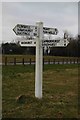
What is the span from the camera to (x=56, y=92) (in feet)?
33.1

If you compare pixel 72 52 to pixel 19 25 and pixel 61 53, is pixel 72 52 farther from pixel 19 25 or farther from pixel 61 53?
pixel 19 25

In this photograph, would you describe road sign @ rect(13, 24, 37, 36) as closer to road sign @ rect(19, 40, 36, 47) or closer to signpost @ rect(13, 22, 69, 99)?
signpost @ rect(13, 22, 69, 99)

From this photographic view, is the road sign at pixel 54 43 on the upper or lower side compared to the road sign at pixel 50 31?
lower

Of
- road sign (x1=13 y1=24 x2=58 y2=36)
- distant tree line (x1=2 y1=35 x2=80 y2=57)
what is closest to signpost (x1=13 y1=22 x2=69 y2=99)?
road sign (x1=13 y1=24 x2=58 y2=36)


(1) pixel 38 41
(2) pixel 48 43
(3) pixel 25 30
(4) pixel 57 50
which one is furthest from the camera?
(4) pixel 57 50

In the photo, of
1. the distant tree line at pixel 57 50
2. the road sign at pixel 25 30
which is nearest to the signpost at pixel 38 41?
the road sign at pixel 25 30

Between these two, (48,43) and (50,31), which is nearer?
(48,43)

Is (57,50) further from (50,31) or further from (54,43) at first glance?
(54,43)

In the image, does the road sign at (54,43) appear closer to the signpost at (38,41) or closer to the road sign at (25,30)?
the signpost at (38,41)

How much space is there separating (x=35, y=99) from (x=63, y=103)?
33.1 inches

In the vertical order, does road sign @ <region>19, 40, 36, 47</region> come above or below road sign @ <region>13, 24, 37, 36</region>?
below

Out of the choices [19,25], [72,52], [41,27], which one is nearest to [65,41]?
[41,27]

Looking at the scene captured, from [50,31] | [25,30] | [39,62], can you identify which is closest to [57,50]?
[50,31]

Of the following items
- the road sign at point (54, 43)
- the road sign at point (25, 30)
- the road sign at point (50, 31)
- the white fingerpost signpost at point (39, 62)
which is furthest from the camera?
the road sign at point (50, 31)
